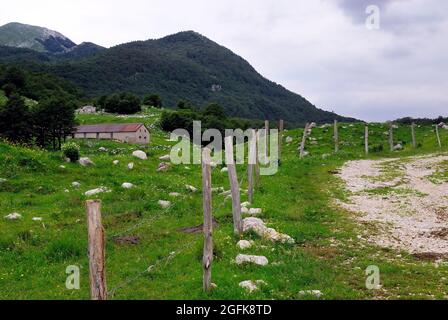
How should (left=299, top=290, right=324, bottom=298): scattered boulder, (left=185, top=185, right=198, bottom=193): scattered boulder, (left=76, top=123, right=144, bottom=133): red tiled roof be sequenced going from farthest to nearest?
(left=76, top=123, right=144, bottom=133): red tiled roof → (left=185, top=185, right=198, bottom=193): scattered boulder → (left=299, top=290, right=324, bottom=298): scattered boulder

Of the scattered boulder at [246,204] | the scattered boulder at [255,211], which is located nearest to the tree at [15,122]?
the scattered boulder at [246,204]

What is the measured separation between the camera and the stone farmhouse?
Result: 242 ft

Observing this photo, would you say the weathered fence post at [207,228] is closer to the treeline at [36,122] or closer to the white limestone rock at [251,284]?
the white limestone rock at [251,284]

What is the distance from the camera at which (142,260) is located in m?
14.4

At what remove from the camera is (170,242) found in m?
16.3

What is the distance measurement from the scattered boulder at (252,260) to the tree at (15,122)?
4459 centimetres

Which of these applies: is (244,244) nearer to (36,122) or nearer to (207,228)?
(207,228)

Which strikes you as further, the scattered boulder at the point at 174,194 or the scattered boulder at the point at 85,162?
the scattered boulder at the point at 85,162

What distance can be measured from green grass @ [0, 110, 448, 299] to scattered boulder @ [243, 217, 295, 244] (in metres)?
0.46

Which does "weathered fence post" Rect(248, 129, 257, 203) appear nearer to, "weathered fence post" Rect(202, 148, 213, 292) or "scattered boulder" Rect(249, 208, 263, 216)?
"scattered boulder" Rect(249, 208, 263, 216)

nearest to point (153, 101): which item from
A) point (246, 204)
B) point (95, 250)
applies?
point (246, 204)

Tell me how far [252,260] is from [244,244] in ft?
5.04

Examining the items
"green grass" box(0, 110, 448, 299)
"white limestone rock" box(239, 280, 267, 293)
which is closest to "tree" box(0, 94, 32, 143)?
"green grass" box(0, 110, 448, 299)

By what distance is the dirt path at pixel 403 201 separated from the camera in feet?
53.4
